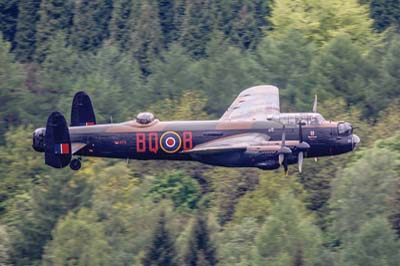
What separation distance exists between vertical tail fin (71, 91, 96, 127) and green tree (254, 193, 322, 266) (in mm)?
17625

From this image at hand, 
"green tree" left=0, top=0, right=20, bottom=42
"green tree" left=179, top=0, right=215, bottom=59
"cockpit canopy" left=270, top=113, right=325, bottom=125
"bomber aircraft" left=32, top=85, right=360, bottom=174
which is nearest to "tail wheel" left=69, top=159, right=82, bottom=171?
"bomber aircraft" left=32, top=85, right=360, bottom=174

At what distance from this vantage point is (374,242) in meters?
69.6

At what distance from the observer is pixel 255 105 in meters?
55.1

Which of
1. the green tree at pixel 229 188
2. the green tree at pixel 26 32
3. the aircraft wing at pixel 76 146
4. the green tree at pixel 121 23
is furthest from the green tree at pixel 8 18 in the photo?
the aircraft wing at pixel 76 146

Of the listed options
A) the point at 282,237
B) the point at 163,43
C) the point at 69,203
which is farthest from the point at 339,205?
the point at 163,43

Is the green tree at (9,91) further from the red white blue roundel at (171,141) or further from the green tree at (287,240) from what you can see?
the red white blue roundel at (171,141)

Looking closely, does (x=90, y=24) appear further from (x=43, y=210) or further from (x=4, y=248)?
(x=4, y=248)

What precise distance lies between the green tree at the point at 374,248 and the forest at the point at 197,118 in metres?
0.08

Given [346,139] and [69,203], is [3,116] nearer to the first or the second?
[69,203]

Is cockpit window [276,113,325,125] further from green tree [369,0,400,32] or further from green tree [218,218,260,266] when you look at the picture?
green tree [369,0,400,32]

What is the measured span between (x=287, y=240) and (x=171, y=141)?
67.4ft

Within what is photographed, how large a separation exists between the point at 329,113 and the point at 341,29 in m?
24.0

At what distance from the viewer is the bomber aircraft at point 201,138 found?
49.4 metres

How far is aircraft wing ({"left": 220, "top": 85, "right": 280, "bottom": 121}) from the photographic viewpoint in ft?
178
